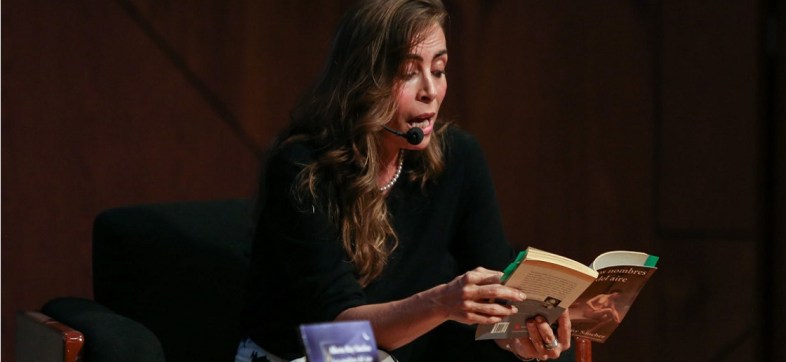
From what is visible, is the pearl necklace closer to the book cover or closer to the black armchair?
the black armchair

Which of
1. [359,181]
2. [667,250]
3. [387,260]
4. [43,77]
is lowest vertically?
[667,250]

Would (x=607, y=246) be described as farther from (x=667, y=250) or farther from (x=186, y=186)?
(x=186, y=186)

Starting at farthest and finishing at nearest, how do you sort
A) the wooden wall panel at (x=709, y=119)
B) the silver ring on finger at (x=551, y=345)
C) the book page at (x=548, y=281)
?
the wooden wall panel at (x=709, y=119), the silver ring on finger at (x=551, y=345), the book page at (x=548, y=281)

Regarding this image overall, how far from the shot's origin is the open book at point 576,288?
1761 millimetres

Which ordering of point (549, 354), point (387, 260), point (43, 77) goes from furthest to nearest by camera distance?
point (43, 77)
point (387, 260)
point (549, 354)

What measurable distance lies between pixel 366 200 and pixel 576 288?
0.50m

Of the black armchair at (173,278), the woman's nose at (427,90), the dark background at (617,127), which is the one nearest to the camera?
the woman's nose at (427,90)

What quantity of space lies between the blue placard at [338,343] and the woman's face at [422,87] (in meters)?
0.83

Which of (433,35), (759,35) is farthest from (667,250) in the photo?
(433,35)

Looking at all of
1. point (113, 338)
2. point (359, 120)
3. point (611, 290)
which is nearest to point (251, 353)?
point (113, 338)

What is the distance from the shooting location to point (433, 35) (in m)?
2.15

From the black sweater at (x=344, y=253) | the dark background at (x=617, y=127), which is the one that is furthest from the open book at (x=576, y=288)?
the dark background at (x=617, y=127)

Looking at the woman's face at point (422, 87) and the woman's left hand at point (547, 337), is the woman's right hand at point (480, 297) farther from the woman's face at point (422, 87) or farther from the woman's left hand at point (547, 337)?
the woman's face at point (422, 87)

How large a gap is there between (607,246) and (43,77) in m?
1.77
